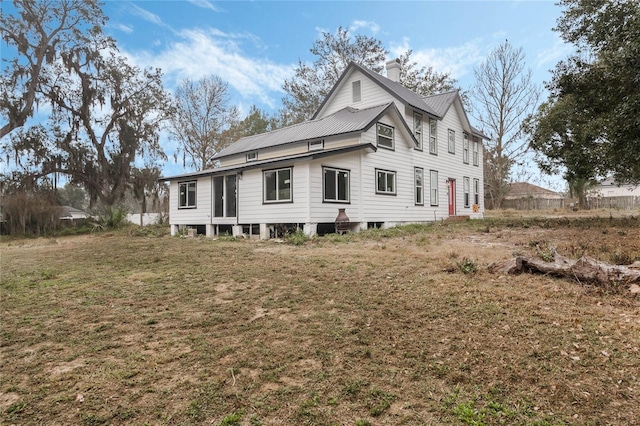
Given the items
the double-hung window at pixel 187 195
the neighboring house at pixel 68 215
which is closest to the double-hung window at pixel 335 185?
the double-hung window at pixel 187 195

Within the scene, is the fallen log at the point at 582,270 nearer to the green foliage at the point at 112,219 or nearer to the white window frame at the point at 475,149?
the white window frame at the point at 475,149

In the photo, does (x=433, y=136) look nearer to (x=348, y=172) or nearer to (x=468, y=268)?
(x=348, y=172)

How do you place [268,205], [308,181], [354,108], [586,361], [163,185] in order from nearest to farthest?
[586,361]
[308,181]
[268,205]
[354,108]
[163,185]

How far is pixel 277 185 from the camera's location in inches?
508

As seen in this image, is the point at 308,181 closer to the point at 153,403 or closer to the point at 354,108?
the point at 354,108

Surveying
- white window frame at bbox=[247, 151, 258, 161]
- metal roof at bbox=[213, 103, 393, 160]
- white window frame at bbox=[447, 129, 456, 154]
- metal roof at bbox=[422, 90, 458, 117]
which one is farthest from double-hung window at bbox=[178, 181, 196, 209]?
white window frame at bbox=[447, 129, 456, 154]

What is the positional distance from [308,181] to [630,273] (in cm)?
867

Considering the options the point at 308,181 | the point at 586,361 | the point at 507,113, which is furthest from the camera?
the point at 507,113

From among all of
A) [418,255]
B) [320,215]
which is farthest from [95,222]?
[418,255]

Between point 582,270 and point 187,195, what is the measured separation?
590 inches

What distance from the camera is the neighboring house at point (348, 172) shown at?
12.6 meters

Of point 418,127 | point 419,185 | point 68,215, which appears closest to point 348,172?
point 419,185

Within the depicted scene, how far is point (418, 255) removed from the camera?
7.34m

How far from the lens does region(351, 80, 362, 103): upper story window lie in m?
17.8
